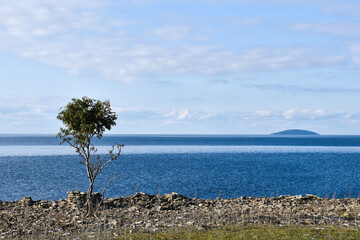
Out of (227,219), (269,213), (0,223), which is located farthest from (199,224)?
(0,223)

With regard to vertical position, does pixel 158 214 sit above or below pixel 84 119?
below

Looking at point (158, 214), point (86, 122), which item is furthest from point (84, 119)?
point (158, 214)

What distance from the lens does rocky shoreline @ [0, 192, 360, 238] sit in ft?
81.8

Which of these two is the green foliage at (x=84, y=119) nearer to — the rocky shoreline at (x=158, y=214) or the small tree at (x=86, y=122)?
the small tree at (x=86, y=122)

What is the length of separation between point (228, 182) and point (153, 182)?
1474cm

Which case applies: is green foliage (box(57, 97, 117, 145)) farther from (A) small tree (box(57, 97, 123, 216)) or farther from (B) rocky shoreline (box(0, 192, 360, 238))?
(B) rocky shoreline (box(0, 192, 360, 238))

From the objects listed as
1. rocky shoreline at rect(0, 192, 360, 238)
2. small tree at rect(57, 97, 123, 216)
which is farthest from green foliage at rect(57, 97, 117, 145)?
rocky shoreline at rect(0, 192, 360, 238)

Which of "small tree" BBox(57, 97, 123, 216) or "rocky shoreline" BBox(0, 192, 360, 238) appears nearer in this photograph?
"rocky shoreline" BBox(0, 192, 360, 238)

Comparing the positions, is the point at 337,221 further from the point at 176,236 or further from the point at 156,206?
the point at 156,206

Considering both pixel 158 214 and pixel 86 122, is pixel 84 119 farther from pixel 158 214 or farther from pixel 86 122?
Answer: pixel 158 214

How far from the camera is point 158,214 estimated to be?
96.7ft

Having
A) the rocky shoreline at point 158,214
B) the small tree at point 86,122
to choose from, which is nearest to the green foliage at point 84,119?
the small tree at point 86,122

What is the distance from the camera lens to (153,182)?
250 feet

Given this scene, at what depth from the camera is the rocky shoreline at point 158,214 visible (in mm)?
24938
